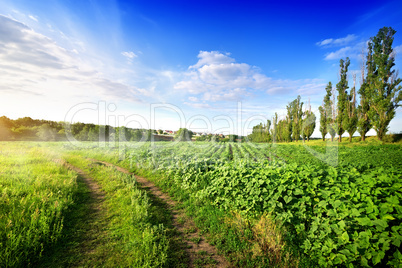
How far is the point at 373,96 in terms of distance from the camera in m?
32.4

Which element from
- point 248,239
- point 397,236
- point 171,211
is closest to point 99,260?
point 171,211

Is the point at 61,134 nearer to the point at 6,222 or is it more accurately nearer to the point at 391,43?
the point at 6,222

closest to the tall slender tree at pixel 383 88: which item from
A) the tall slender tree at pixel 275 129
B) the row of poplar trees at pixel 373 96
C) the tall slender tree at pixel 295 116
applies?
the row of poplar trees at pixel 373 96

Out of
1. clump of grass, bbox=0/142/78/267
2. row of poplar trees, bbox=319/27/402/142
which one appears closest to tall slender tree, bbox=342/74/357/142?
row of poplar trees, bbox=319/27/402/142

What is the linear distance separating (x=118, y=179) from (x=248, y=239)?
8253 millimetres

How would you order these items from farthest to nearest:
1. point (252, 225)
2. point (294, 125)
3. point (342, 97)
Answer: point (294, 125), point (342, 97), point (252, 225)

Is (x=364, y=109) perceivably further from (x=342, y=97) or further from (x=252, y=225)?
(x=252, y=225)

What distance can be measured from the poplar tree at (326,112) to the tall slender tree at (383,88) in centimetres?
1514

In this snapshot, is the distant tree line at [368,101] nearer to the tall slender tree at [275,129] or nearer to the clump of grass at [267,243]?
the tall slender tree at [275,129]

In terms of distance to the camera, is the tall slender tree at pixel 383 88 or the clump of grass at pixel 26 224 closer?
the clump of grass at pixel 26 224

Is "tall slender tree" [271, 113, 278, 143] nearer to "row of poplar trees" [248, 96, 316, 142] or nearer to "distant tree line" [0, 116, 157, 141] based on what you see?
"row of poplar trees" [248, 96, 316, 142]

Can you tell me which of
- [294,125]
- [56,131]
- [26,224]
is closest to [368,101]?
[294,125]

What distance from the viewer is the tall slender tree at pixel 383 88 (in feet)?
100

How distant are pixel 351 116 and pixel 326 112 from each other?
11.7 meters
